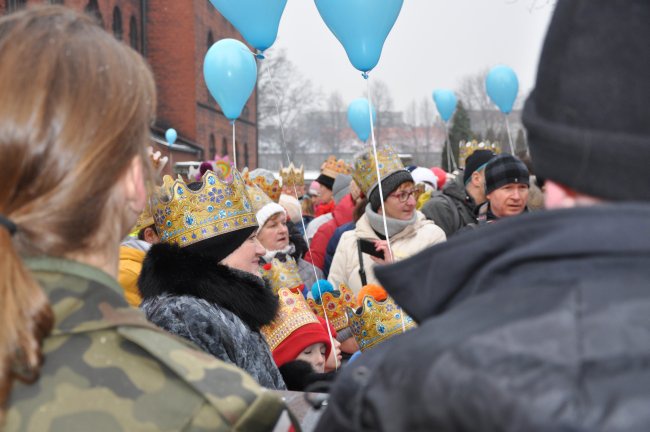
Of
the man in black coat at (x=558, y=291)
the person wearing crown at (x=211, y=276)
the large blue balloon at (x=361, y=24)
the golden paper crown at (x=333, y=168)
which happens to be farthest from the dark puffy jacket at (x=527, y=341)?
the golden paper crown at (x=333, y=168)

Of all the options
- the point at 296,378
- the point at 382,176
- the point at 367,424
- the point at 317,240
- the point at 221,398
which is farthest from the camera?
the point at 317,240

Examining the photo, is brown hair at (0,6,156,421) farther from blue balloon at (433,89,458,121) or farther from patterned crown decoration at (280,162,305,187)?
blue balloon at (433,89,458,121)

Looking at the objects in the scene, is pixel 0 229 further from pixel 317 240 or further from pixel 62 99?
pixel 317 240

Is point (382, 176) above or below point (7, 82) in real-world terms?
below

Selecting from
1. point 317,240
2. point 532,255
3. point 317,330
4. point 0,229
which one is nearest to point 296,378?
point 317,330

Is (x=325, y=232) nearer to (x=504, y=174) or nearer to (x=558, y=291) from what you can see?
(x=504, y=174)

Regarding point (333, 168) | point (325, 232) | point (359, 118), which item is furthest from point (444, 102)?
point (325, 232)

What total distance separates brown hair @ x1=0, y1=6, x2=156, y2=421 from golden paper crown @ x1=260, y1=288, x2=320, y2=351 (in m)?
2.26

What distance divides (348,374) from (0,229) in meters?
0.68

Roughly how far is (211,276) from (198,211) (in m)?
0.37

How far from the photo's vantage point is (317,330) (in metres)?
3.74

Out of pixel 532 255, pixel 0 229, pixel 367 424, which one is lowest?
pixel 367 424

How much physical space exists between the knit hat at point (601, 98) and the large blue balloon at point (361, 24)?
12.7 ft

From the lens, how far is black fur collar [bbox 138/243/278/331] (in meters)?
2.87
